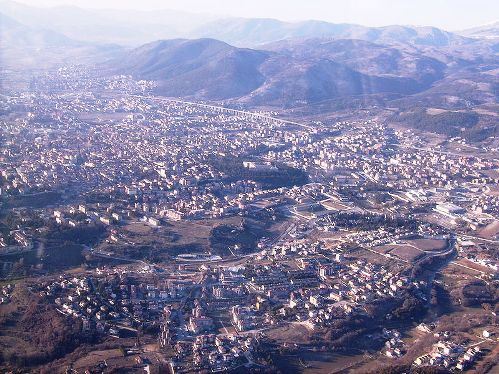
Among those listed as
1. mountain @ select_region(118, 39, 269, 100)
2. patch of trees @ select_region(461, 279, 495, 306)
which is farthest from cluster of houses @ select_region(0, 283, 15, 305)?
mountain @ select_region(118, 39, 269, 100)

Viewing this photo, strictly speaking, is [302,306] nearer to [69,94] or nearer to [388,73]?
[69,94]

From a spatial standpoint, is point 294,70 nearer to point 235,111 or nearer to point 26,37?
point 235,111

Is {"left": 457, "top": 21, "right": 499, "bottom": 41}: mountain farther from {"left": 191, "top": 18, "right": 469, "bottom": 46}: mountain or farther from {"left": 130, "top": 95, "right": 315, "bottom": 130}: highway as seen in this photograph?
{"left": 130, "top": 95, "right": 315, "bottom": 130}: highway

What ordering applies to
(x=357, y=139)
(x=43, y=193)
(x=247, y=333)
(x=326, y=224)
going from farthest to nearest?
1. (x=357, y=139)
2. (x=43, y=193)
3. (x=326, y=224)
4. (x=247, y=333)

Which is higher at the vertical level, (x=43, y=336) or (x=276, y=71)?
(x=276, y=71)

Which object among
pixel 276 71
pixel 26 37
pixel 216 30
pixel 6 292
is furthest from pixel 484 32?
pixel 6 292

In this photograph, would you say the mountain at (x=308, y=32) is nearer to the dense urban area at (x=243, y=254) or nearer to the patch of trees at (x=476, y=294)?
the dense urban area at (x=243, y=254)

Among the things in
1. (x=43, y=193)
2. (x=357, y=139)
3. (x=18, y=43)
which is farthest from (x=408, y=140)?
(x=18, y=43)
